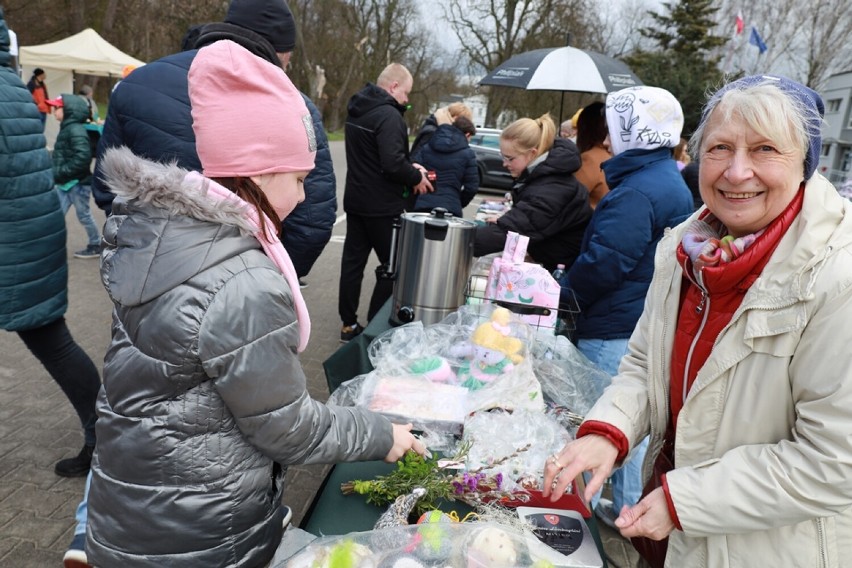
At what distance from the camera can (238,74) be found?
4.27 feet

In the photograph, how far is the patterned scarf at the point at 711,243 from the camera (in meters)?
1.32

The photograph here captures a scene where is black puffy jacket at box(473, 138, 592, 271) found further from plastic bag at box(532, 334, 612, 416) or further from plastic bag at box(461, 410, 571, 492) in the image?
plastic bag at box(461, 410, 571, 492)

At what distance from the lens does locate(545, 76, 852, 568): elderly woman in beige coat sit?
114 cm

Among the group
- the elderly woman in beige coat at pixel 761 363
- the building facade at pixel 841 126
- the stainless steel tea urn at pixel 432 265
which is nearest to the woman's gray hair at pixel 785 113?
the elderly woman in beige coat at pixel 761 363

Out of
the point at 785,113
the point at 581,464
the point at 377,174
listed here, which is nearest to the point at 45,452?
the point at 377,174

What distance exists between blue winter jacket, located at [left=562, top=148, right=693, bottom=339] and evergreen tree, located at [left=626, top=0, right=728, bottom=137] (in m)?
26.8

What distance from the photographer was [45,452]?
10.5ft

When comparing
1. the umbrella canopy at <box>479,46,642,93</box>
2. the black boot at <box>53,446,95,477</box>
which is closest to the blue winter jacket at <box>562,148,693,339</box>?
the black boot at <box>53,446,95,477</box>

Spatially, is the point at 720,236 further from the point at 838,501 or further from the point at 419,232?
the point at 419,232

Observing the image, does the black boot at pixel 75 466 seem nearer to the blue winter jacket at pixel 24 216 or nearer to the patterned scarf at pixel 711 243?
the blue winter jacket at pixel 24 216

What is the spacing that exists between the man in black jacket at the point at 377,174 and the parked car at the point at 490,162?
380 inches

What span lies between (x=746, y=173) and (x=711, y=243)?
19cm

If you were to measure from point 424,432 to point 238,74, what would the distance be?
1.14 m

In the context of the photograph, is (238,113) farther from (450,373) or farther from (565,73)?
(565,73)
